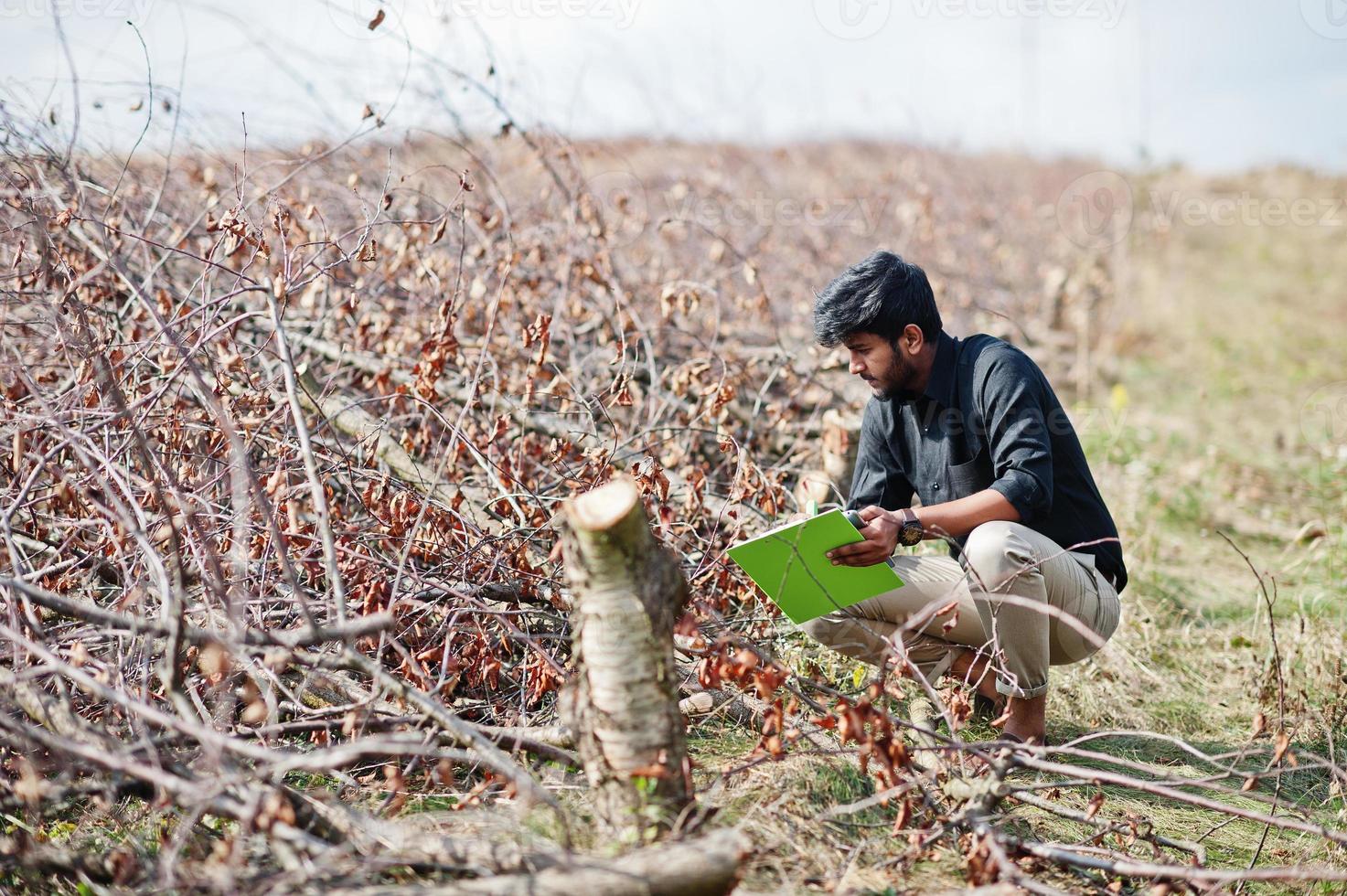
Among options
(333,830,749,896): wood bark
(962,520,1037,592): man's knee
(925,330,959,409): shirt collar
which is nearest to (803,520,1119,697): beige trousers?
(962,520,1037,592): man's knee

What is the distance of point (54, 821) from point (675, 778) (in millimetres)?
1513

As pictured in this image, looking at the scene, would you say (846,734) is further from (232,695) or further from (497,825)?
(232,695)

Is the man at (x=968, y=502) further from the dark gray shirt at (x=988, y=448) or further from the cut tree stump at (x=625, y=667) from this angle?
the cut tree stump at (x=625, y=667)

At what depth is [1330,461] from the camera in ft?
18.1

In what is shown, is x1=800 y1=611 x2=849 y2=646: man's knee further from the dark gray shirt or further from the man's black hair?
the man's black hair

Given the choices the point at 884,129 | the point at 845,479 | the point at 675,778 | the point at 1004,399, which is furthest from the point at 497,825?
the point at 884,129

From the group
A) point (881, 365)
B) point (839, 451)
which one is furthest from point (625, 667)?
point (839, 451)

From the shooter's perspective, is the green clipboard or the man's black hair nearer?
the green clipboard

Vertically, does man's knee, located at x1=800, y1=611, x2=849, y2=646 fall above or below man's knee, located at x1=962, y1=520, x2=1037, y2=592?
below

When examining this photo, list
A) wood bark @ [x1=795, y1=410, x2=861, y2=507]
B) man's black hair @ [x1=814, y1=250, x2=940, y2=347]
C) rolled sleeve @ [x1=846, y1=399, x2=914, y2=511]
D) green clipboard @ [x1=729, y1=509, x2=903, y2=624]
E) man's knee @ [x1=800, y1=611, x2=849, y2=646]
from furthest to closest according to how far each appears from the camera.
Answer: wood bark @ [x1=795, y1=410, x2=861, y2=507] < rolled sleeve @ [x1=846, y1=399, x2=914, y2=511] < man's knee @ [x1=800, y1=611, x2=849, y2=646] < man's black hair @ [x1=814, y1=250, x2=940, y2=347] < green clipboard @ [x1=729, y1=509, x2=903, y2=624]

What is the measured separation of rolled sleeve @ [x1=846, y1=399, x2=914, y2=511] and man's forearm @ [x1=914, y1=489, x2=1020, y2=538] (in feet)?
0.99

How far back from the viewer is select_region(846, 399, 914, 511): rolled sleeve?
9.74 feet

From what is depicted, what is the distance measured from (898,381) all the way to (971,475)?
32cm

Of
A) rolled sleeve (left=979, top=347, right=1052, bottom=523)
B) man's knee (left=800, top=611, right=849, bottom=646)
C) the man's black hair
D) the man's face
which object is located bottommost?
man's knee (left=800, top=611, right=849, bottom=646)
